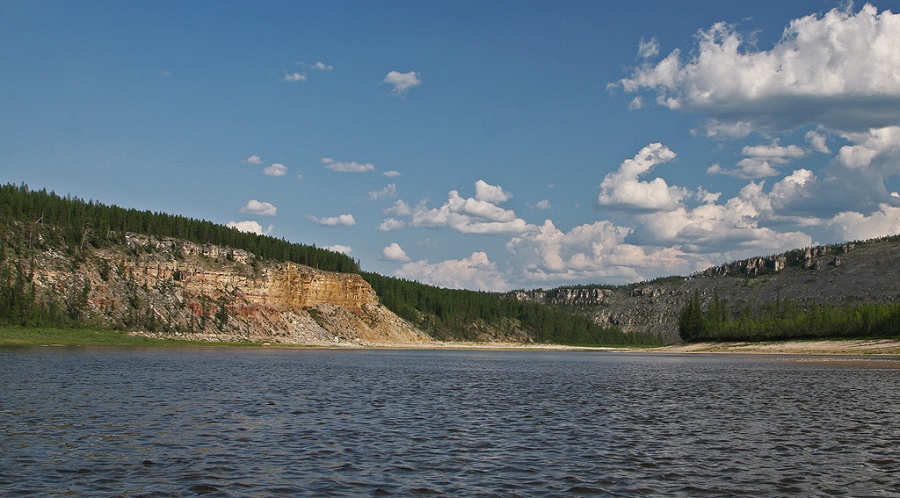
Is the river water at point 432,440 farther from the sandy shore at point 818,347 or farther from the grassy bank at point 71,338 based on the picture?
the sandy shore at point 818,347

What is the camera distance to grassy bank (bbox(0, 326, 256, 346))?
397 feet

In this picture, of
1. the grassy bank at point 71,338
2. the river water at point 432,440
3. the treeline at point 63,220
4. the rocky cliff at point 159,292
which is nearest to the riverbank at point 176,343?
the grassy bank at point 71,338

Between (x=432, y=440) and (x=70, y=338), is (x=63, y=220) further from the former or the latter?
(x=432, y=440)

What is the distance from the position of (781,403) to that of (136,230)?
580ft

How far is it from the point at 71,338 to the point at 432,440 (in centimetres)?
11880

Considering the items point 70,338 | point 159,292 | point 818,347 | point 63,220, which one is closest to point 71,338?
point 70,338

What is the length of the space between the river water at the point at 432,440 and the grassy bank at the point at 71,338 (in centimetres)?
7111

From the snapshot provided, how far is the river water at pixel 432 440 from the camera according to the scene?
22.8m

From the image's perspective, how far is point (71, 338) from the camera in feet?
429

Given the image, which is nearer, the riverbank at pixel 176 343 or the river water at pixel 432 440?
the river water at pixel 432 440

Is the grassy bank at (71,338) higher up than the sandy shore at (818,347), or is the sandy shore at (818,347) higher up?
the sandy shore at (818,347)

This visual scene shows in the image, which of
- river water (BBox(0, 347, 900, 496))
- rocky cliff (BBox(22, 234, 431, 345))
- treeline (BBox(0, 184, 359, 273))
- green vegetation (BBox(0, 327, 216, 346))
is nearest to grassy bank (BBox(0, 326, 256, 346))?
green vegetation (BBox(0, 327, 216, 346))

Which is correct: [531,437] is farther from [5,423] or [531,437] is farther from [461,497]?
[5,423]

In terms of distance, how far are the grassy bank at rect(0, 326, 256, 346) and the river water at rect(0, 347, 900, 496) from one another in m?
71.1
